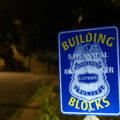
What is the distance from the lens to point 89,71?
2.54 metres

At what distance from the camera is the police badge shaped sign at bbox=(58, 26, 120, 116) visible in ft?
8.03

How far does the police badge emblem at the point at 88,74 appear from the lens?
248 centimetres

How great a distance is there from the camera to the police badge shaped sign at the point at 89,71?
2.45 m

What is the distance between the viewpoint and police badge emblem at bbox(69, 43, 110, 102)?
2484 millimetres

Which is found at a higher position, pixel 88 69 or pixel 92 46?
pixel 92 46

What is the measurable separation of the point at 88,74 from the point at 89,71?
0.03 m

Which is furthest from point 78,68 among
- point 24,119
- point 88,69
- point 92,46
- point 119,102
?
point 24,119

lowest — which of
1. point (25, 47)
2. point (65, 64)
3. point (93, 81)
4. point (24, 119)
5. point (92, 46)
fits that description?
point (24, 119)

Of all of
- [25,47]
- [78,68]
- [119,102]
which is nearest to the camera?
[119,102]

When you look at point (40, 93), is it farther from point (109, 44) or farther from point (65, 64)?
point (109, 44)

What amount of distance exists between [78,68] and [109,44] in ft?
1.31

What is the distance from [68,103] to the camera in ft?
8.68

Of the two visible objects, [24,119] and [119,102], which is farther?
[24,119]

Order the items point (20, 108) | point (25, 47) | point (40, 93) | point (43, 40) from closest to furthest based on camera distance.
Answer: point (40, 93) → point (20, 108) → point (25, 47) → point (43, 40)
